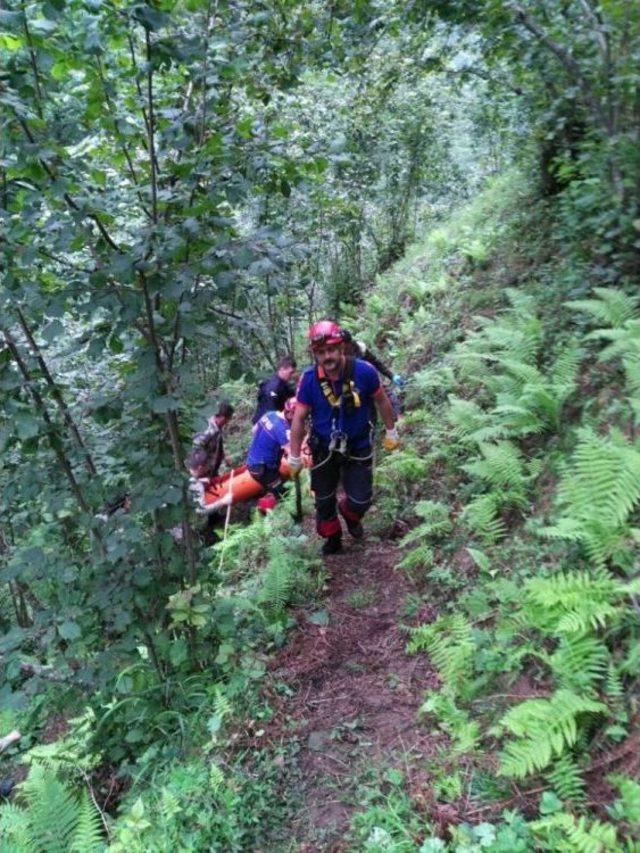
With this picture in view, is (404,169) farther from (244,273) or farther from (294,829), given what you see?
(294,829)

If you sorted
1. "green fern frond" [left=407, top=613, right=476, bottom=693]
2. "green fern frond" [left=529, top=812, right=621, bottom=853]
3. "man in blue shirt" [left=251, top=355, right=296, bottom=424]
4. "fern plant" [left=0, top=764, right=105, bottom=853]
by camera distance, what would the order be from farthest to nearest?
1. "man in blue shirt" [left=251, top=355, right=296, bottom=424]
2. "green fern frond" [left=407, top=613, right=476, bottom=693]
3. "fern plant" [left=0, top=764, right=105, bottom=853]
4. "green fern frond" [left=529, top=812, right=621, bottom=853]

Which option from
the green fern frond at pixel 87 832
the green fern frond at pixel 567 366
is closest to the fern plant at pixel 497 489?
the green fern frond at pixel 567 366

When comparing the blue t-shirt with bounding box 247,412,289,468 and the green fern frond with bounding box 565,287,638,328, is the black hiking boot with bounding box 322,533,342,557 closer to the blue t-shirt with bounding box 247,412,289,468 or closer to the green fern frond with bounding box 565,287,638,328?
the blue t-shirt with bounding box 247,412,289,468

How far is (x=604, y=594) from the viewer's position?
3398mm

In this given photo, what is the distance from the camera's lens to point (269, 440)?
877cm

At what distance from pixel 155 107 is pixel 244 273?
3.33 ft

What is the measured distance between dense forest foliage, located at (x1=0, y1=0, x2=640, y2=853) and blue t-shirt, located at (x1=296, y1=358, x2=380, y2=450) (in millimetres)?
951

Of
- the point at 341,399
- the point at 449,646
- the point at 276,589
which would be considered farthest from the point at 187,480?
the point at 341,399

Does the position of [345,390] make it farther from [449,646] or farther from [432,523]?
[449,646]

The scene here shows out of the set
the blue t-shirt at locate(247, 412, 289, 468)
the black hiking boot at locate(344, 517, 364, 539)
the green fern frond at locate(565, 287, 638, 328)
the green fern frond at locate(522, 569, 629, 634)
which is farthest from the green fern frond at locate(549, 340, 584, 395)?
the blue t-shirt at locate(247, 412, 289, 468)

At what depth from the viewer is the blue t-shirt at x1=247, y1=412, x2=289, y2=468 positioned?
8672 mm

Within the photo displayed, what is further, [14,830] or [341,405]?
[341,405]

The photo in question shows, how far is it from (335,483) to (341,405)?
0.85 meters

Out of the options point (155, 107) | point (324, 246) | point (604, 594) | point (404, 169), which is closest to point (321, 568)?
point (604, 594)
